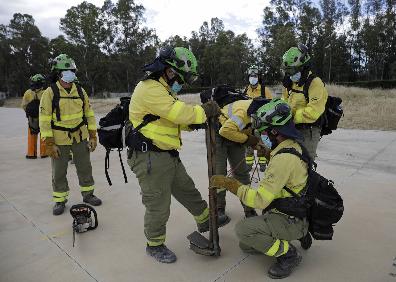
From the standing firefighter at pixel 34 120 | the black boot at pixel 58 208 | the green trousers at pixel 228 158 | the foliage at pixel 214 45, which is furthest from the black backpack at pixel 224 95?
the foliage at pixel 214 45

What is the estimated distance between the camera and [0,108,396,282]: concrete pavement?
10.1ft

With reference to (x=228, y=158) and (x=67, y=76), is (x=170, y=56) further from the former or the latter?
(x=67, y=76)

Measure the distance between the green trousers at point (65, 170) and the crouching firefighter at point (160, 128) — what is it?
1610mm

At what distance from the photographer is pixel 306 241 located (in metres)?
3.34

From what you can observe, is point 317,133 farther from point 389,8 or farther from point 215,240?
point 389,8

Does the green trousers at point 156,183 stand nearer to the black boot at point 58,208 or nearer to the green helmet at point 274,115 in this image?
the green helmet at point 274,115

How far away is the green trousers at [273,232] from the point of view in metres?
2.94

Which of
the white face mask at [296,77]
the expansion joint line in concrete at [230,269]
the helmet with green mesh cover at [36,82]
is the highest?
the helmet with green mesh cover at [36,82]

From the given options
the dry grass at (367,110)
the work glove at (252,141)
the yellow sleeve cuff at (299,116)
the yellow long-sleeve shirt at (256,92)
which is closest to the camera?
the work glove at (252,141)

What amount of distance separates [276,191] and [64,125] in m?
2.86

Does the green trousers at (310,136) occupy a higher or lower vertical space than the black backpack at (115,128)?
lower

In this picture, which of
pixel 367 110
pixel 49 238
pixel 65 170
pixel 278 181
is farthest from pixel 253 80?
pixel 367 110

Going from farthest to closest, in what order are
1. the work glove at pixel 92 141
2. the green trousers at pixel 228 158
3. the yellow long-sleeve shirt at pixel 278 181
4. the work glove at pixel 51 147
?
the work glove at pixel 92 141 < the work glove at pixel 51 147 < the green trousers at pixel 228 158 < the yellow long-sleeve shirt at pixel 278 181

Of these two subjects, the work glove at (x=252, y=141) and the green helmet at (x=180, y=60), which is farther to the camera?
the work glove at (x=252, y=141)
